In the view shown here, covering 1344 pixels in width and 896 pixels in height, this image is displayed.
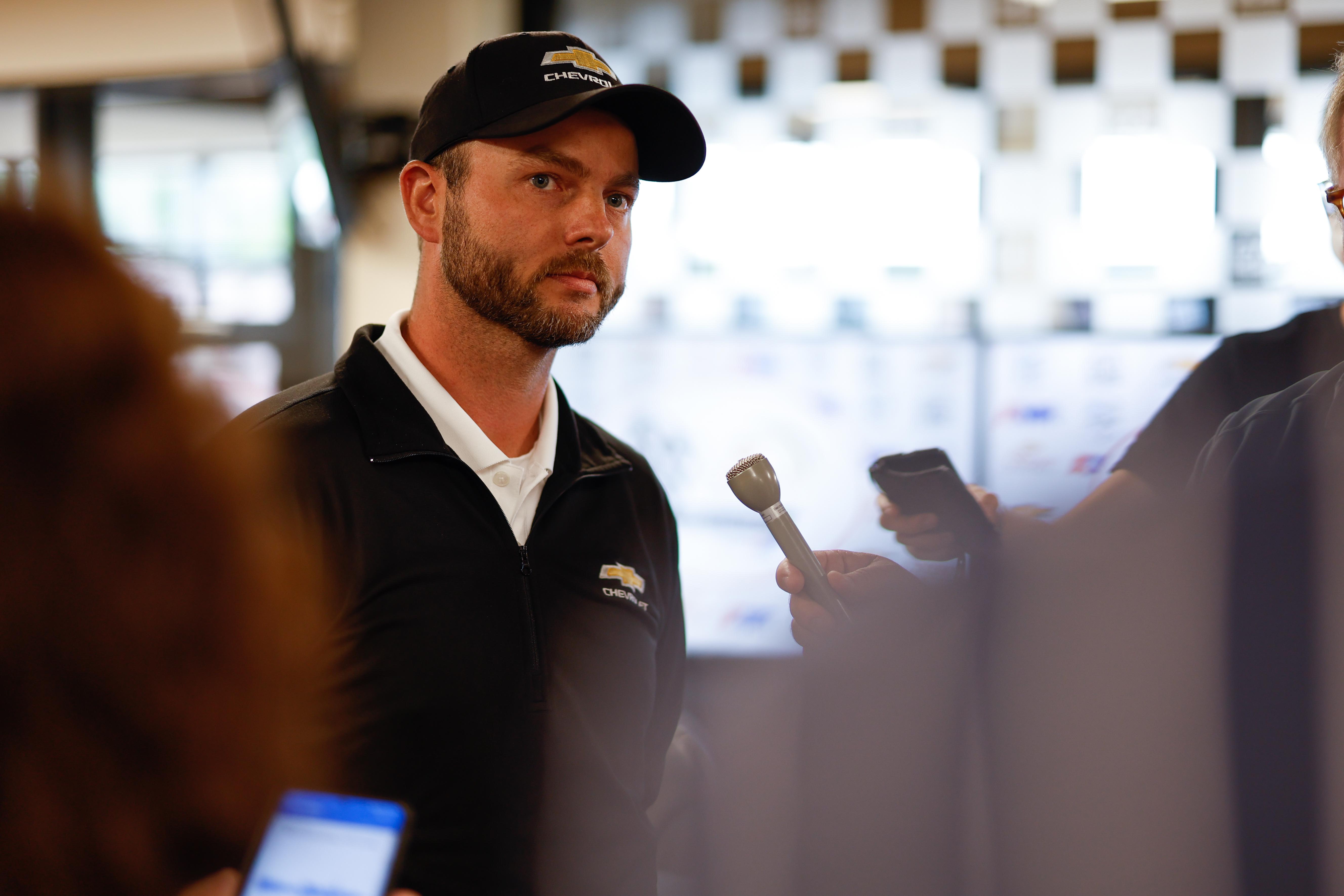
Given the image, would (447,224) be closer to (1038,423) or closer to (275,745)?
(275,745)

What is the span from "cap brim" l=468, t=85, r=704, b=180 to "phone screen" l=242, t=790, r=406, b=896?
2.80 feet

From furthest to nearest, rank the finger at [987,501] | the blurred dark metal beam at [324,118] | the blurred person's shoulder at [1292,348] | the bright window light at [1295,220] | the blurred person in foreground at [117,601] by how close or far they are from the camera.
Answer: the blurred dark metal beam at [324,118] < the bright window light at [1295,220] < the finger at [987,501] < the blurred person's shoulder at [1292,348] < the blurred person in foreground at [117,601]

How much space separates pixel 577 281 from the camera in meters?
1.28

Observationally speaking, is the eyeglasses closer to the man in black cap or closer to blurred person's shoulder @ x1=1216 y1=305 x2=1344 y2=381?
blurred person's shoulder @ x1=1216 y1=305 x2=1344 y2=381

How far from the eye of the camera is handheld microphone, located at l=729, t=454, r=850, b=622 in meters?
1.05

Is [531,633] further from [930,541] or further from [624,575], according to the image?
[930,541]

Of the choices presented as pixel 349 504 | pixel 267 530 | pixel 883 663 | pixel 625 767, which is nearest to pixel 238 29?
pixel 349 504

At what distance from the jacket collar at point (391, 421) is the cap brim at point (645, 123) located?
33 cm

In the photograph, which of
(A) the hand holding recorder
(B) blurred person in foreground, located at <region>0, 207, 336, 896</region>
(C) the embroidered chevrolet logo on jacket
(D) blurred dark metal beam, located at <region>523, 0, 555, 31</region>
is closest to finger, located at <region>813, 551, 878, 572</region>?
(A) the hand holding recorder

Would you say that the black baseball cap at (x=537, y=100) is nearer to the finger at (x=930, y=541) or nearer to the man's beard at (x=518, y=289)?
the man's beard at (x=518, y=289)

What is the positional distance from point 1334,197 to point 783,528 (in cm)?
61

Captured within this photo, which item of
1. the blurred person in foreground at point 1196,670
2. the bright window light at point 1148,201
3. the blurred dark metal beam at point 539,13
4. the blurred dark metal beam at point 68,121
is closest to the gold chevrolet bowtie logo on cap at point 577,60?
the blurred person in foreground at point 1196,670

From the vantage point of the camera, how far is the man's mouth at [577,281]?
4.19 ft

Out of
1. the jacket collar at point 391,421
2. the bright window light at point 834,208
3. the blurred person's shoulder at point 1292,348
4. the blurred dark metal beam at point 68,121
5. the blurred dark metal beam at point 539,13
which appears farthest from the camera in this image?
the blurred dark metal beam at point 68,121
